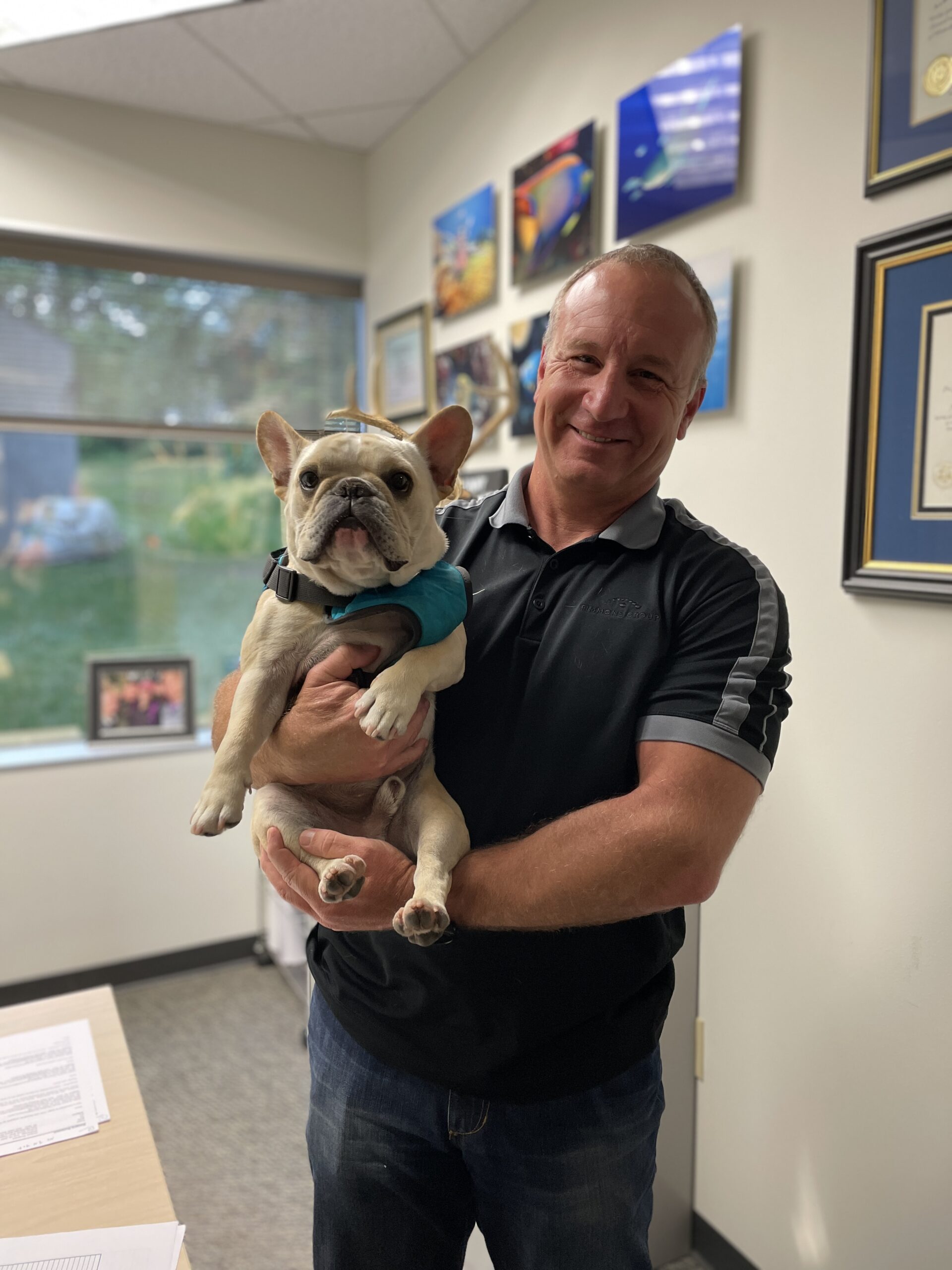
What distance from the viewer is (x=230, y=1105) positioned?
277cm

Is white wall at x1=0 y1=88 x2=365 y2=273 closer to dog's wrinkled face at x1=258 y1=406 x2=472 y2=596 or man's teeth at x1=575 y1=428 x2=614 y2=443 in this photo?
dog's wrinkled face at x1=258 y1=406 x2=472 y2=596

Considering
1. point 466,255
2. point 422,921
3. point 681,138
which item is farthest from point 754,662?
point 466,255

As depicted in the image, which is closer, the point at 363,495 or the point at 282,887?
the point at 363,495

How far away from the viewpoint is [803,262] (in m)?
1.79

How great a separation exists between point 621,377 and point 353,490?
1.37 feet

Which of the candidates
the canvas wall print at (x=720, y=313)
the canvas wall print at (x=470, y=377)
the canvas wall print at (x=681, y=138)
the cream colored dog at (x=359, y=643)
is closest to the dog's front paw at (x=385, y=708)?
the cream colored dog at (x=359, y=643)

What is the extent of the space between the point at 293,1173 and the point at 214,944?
4.31 ft

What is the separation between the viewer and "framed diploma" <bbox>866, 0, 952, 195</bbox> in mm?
1469

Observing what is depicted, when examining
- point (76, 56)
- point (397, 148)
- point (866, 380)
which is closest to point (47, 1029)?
point (866, 380)

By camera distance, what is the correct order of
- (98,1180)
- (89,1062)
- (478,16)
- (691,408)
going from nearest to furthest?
(98,1180), (691,408), (89,1062), (478,16)

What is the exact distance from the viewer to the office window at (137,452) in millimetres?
3422

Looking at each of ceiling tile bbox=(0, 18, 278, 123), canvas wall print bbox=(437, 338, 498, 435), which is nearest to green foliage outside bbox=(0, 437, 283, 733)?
canvas wall print bbox=(437, 338, 498, 435)

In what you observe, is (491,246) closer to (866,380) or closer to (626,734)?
(866,380)

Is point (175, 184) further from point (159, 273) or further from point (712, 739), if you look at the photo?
point (712, 739)
